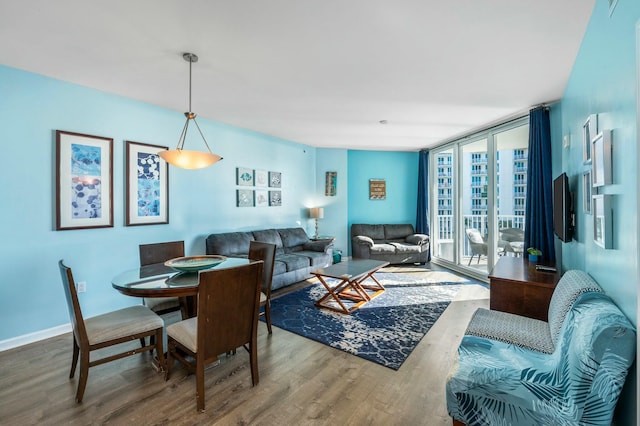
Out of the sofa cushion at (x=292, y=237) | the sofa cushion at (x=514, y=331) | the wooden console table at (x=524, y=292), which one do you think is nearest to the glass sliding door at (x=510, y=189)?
the wooden console table at (x=524, y=292)

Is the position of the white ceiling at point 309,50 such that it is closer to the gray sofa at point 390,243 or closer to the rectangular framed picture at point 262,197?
the rectangular framed picture at point 262,197

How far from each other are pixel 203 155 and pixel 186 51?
2.83ft

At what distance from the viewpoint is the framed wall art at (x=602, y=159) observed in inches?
59.4

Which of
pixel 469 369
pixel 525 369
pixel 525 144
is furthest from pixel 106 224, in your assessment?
pixel 525 144

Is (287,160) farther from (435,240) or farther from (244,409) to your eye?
(244,409)

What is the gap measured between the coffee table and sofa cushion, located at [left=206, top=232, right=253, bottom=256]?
132 cm

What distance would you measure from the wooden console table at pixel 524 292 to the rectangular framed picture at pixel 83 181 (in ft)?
13.9

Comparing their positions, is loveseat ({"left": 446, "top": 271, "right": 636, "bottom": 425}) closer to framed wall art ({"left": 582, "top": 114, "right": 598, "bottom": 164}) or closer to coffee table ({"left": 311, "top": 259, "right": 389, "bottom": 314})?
framed wall art ({"left": 582, "top": 114, "right": 598, "bottom": 164})

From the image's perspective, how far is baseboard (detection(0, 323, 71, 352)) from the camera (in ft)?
8.85

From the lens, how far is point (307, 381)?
2.19m

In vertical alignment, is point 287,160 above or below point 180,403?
above

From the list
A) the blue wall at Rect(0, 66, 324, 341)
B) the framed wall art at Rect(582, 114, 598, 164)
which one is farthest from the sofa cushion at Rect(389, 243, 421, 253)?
the framed wall art at Rect(582, 114, 598, 164)

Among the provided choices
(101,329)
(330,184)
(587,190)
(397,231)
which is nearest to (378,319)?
(587,190)

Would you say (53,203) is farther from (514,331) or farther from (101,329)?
(514,331)
